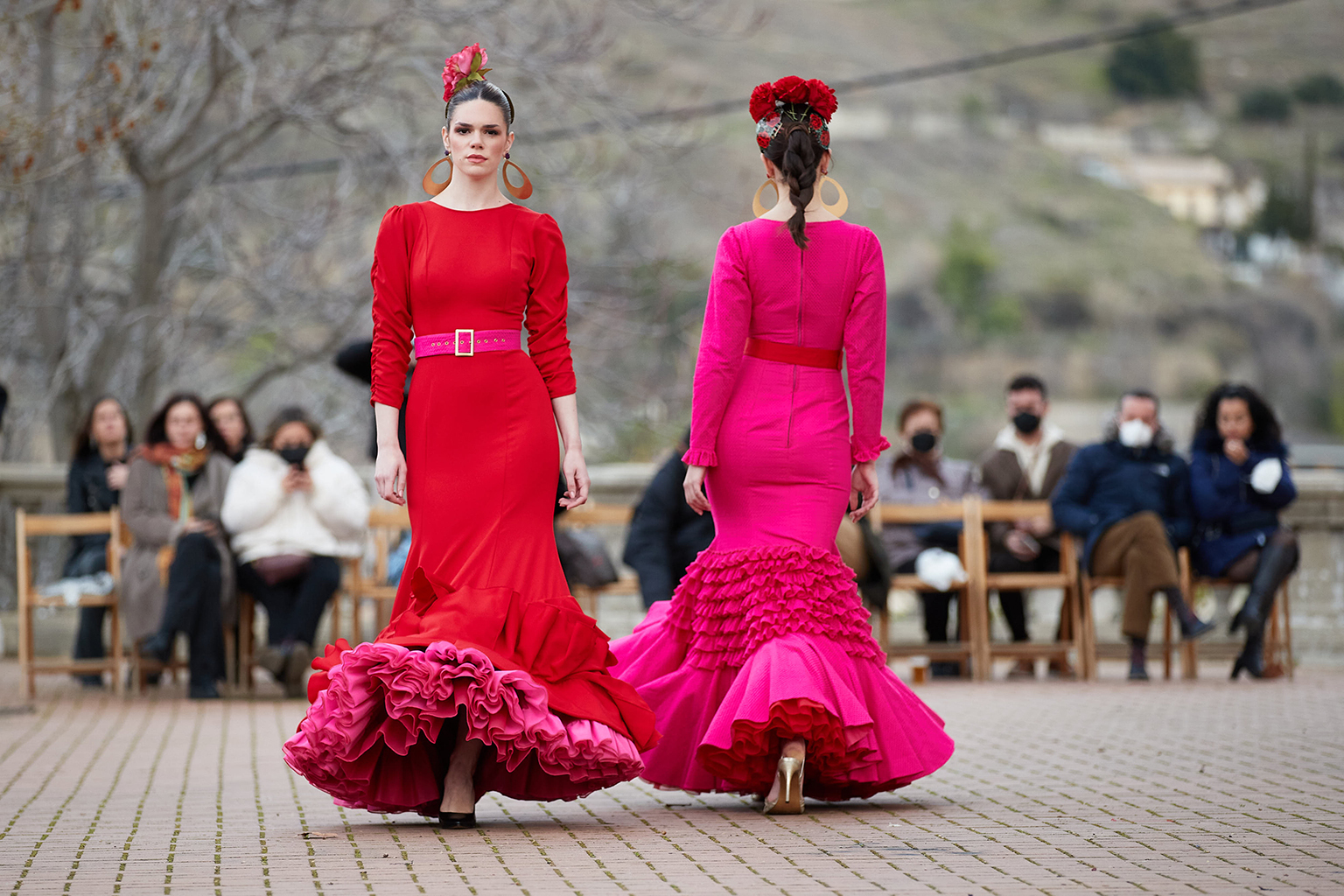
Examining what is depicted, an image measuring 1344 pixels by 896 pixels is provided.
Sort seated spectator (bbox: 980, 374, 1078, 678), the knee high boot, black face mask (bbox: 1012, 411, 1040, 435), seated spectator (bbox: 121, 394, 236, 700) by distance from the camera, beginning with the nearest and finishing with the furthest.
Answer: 1. seated spectator (bbox: 121, 394, 236, 700)
2. the knee high boot
3. seated spectator (bbox: 980, 374, 1078, 678)
4. black face mask (bbox: 1012, 411, 1040, 435)

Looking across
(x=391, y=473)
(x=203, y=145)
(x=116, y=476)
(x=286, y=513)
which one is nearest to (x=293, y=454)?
(x=286, y=513)

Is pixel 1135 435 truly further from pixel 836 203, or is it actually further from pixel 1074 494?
pixel 836 203

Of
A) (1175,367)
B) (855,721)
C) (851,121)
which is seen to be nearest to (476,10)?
(855,721)

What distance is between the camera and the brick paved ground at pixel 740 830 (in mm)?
4102

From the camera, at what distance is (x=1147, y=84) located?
104m

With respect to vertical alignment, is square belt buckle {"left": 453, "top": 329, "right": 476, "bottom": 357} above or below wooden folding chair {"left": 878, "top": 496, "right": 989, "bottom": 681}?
above

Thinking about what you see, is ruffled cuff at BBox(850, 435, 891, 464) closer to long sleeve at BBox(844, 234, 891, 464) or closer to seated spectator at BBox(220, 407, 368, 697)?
long sleeve at BBox(844, 234, 891, 464)

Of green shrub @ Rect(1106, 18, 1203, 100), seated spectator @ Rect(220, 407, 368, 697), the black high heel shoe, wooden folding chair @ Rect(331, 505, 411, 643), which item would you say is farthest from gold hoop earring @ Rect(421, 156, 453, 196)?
green shrub @ Rect(1106, 18, 1203, 100)

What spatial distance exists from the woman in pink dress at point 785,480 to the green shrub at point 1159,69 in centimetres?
10326

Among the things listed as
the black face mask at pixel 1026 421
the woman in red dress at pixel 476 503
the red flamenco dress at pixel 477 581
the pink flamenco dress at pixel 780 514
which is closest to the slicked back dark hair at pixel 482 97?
the woman in red dress at pixel 476 503

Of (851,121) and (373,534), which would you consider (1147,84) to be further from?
(373,534)

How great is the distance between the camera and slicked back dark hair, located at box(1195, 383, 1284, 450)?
10773 millimetres

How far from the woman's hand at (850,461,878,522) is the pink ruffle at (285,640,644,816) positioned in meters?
1.19

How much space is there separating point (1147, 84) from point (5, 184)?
102 metres
